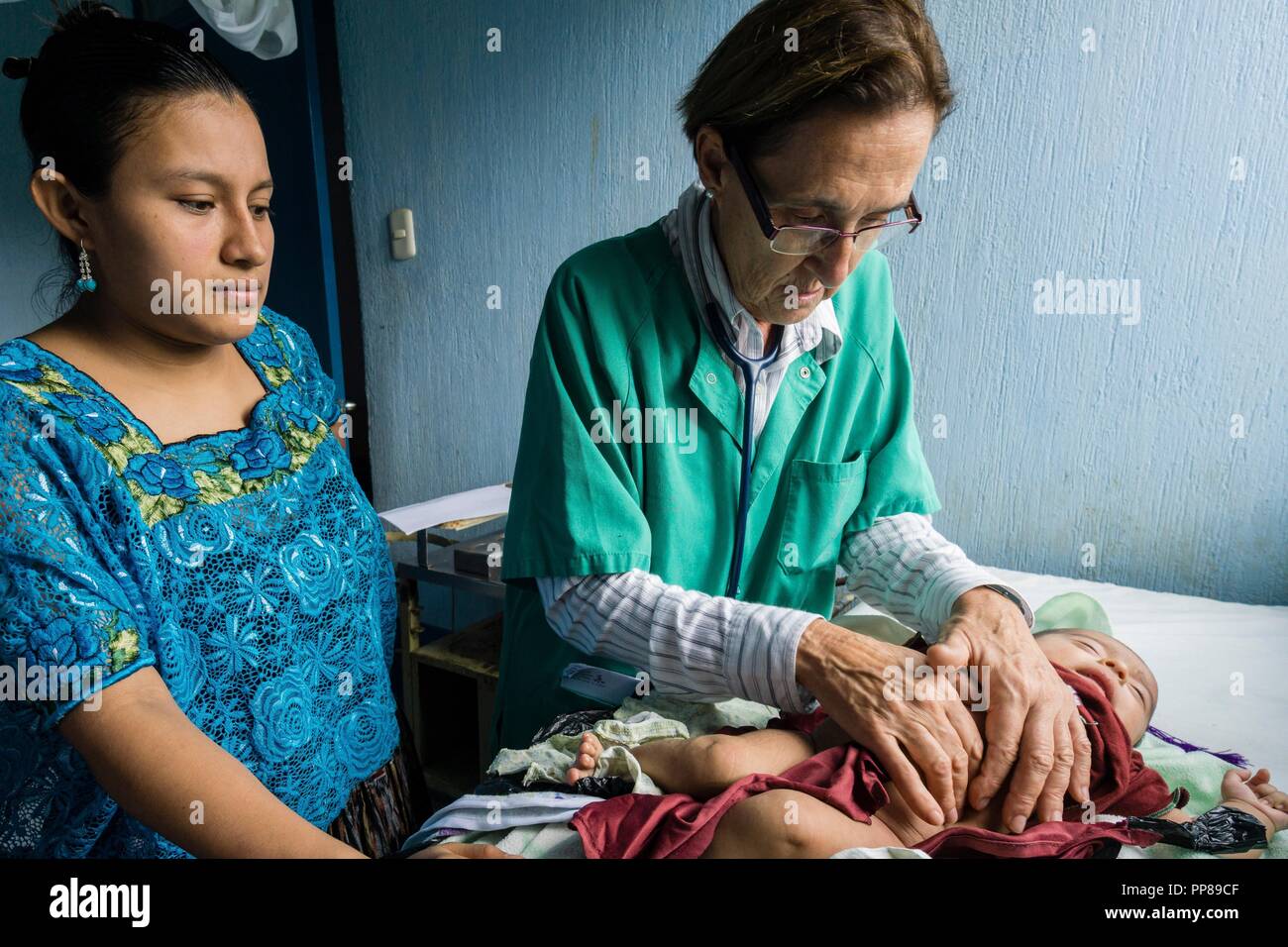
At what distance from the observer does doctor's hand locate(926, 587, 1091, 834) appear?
1.18 m

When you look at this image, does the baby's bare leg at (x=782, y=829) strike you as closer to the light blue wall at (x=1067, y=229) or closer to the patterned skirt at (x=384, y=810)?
the patterned skirt at (x=384, y=810)

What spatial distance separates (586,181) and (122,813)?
2.37 metres

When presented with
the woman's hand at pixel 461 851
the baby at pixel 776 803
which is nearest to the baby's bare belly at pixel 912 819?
the baby at pixel 776 803

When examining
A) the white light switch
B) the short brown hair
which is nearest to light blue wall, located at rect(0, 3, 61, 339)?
the white light switch

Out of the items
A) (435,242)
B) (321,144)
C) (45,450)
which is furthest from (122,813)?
(321,144)

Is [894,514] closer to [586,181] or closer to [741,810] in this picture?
[741,810]

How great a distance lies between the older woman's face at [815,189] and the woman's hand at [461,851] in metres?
0.85

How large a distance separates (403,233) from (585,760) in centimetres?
274

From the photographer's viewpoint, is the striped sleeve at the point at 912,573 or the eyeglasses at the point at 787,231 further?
the striped sleeve at the point at 912,573

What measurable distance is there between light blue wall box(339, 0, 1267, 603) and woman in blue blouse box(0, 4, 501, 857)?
1.80 metres

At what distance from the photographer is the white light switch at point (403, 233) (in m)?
3.37

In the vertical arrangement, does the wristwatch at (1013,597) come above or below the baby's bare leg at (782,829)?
above

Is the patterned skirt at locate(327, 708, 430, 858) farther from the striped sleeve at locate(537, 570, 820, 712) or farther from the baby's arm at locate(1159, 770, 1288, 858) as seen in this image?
the baby's arm at locate(1159, 770, 1288, 858)

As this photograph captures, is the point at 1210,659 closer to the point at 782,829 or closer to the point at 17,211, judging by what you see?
the point at 782,829
